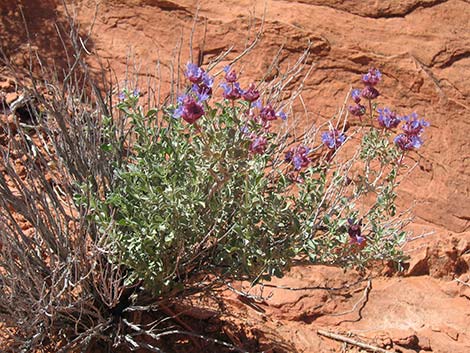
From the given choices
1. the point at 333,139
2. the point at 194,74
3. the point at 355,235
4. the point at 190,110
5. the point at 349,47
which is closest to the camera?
the point at 190,110

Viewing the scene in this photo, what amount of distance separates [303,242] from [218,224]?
375 millimetres

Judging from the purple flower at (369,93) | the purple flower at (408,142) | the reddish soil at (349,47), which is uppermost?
the purple flower at (369,93)

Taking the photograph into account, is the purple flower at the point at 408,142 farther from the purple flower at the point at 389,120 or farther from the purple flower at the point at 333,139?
the purple flower at the point at 333,139

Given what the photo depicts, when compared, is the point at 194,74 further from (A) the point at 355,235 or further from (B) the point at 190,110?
(A) the point at 355,235

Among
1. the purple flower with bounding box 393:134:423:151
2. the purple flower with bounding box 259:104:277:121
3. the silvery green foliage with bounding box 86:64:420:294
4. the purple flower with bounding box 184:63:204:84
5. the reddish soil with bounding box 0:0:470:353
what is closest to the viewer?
the purple flower with bounding box 184:63:204:84

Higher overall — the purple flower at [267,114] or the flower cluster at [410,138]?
the purple flower at [267,114]

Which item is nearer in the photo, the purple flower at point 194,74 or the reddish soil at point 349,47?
the purple flower at point 194,74

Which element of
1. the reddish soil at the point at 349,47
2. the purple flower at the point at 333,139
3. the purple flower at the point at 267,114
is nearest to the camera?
the purple flower at the point at 267,114

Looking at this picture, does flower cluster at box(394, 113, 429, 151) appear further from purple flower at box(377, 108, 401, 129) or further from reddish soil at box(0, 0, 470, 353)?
reddish soil at box(0, 0, 470, 353)

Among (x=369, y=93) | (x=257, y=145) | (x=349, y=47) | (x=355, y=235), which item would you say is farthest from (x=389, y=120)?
(x=349, y=47)

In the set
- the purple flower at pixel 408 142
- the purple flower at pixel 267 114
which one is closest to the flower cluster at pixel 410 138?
the purple flower at pixel 408 142

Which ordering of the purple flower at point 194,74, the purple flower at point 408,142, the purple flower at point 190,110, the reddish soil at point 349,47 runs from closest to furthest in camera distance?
the purple flower at point 190,110, the purple flower at point 194,74, the purple flower at point 408,142, the reddish soil at point 349,47

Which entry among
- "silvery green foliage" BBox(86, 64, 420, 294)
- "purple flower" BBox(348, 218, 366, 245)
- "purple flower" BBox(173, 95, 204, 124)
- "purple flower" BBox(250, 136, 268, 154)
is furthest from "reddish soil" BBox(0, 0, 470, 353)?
"purple flower" BBox(173, 95, 204, 124)

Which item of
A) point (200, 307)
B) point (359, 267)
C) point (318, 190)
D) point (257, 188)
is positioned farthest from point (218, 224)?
point (200, 307)
